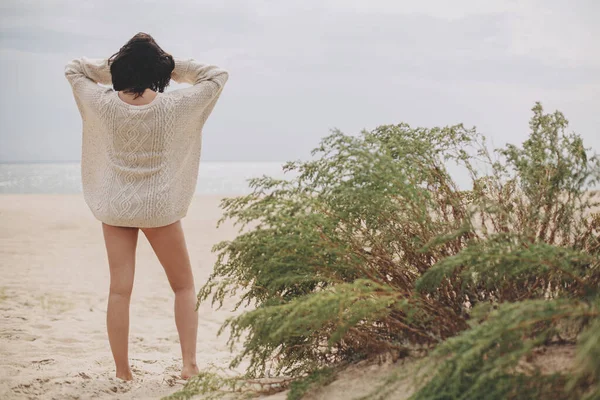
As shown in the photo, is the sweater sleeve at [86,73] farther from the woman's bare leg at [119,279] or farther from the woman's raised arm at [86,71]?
the woman's bare leg at [119,279]

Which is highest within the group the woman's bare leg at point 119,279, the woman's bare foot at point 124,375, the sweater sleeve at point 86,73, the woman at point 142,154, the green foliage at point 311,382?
the sweater sleeve at point 86,73

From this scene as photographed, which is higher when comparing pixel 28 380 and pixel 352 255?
pixel 352 255

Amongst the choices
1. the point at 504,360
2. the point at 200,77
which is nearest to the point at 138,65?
the point at 200,77

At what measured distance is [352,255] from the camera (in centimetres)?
286

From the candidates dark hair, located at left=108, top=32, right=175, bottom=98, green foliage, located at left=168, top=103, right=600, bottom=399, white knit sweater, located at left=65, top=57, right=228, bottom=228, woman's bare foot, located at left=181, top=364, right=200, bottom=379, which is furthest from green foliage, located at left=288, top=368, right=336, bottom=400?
dark hair, located at left=108, top=32, right=175, bottom=98

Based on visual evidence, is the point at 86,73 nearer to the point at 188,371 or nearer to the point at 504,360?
the point at 188,371

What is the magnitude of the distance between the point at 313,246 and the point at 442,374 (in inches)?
38.2

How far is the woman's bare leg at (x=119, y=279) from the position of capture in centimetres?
366

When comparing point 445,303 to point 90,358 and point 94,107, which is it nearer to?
point 94,107

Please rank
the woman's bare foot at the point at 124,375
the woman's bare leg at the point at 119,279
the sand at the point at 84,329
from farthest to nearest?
the woman's bare foot at the point at 124,375 → the woman's bare leg at the point at 119,279 → the sand at the point at 84,329

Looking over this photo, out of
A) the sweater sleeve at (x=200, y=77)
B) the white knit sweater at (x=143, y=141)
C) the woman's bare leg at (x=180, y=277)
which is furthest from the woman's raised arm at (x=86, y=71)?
the woman's bare leg at (x=180, y=277)

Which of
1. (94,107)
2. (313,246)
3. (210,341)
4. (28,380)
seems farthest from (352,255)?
(210,341)

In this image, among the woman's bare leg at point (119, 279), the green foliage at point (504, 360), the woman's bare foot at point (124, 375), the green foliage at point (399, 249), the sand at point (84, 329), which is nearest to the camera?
the green foliage at point (504, 360)

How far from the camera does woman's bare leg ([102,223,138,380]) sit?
3.66 meters
